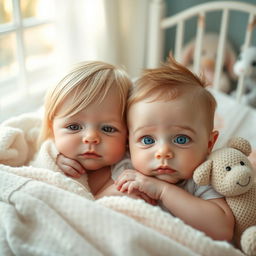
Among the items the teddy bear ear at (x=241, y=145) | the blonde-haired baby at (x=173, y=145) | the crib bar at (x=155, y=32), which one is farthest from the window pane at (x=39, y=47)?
the teddy bear ear at (x=241, y=145)

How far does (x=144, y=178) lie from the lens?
3.29ft

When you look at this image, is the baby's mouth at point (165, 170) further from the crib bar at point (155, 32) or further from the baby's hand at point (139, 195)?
the crib bar at point (155, 32)

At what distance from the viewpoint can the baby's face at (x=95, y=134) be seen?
1056 mm

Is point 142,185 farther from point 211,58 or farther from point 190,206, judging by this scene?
point 211,58

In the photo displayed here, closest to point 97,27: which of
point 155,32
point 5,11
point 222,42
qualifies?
point 155,32

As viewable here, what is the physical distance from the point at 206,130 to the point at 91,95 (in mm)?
313

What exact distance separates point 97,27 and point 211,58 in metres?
0.60

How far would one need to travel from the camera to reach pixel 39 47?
197 cm

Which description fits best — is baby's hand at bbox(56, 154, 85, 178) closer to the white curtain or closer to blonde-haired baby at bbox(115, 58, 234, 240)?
blonde-haired baby at bbox(115, 58, 234, 240)

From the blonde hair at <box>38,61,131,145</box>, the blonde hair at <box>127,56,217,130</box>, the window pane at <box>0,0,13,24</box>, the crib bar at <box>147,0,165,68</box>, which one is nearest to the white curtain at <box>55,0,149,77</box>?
the crib bar at <box>147,0,165,68</box>

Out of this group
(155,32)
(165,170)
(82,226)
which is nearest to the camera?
(82,226)

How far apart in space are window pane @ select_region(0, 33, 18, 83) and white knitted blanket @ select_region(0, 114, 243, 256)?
958 millimetres

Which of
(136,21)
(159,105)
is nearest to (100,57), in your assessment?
(136,21)

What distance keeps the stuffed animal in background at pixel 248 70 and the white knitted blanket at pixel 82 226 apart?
105 cm
